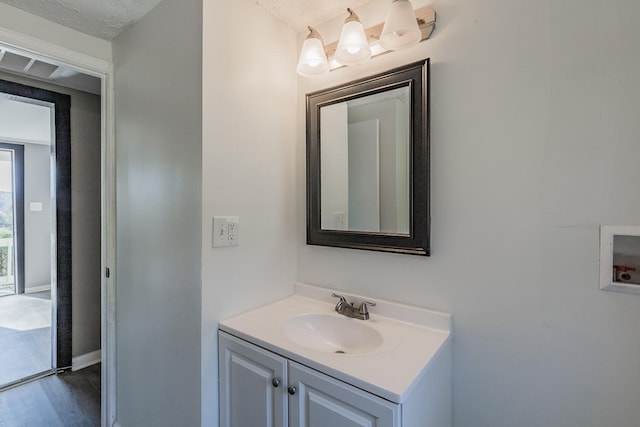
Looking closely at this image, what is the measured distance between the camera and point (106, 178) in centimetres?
172

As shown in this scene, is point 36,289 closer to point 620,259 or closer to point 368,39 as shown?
point 368,39

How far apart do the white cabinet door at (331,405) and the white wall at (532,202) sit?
0.51 m

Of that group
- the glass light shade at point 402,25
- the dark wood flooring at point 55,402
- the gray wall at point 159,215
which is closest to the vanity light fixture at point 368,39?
the glass light shade at point 402,25

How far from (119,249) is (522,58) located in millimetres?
2048

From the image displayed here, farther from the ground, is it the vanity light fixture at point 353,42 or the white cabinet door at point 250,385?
the vanity light fixture at point 353,42

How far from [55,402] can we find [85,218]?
1.29 metres

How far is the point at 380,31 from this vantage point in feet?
4.23

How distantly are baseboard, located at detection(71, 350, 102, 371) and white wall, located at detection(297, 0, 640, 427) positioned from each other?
2699 millimetres

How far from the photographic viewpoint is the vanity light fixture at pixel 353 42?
1.25 m

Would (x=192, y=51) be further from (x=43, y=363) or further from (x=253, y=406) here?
(x=43, y=363)

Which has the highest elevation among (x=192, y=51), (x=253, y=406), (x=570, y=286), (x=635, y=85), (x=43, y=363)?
(x=192, y=51)

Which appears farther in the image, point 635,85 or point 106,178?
point 106,178

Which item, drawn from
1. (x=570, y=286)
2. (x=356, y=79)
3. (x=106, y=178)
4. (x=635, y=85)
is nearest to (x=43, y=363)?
(x=106, y=178)

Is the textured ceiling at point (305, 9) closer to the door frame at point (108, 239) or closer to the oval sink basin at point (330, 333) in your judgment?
the door frame at point (108, 239)
